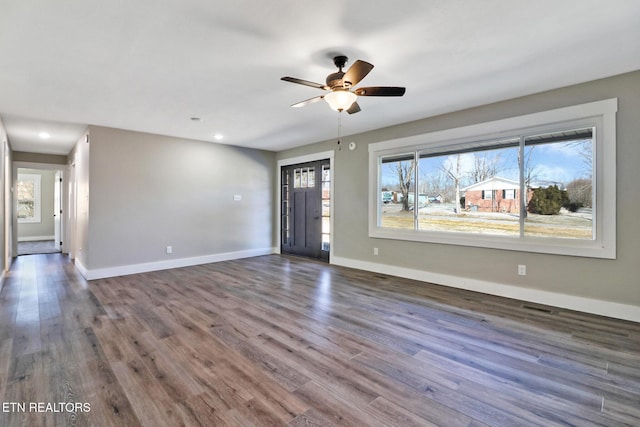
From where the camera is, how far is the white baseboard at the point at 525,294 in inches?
122

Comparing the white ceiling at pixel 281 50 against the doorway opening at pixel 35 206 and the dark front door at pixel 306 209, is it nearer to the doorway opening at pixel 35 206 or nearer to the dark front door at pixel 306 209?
the dark front door at pixel 306 209

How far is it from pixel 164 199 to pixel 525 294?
5952mm

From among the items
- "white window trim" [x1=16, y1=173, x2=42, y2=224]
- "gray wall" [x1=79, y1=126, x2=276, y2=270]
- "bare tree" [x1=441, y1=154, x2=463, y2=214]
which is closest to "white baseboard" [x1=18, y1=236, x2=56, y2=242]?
"white window trim" [x1=16, y1=173, x2=42, y2=224]

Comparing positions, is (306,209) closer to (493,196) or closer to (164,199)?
(164,199)

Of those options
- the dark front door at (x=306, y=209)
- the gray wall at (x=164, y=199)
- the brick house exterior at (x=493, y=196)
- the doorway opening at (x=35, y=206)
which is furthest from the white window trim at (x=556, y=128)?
the doorway opening at (x=35, y=206)

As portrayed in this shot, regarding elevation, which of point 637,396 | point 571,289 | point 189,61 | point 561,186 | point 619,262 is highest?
point 189,61

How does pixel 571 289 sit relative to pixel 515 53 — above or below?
below

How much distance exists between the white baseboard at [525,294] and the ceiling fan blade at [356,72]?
10.5 feet

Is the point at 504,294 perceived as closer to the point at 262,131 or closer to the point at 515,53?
the point at 515,53

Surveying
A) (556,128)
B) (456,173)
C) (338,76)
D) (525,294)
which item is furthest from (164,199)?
(556,128)

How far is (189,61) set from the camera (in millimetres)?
2756

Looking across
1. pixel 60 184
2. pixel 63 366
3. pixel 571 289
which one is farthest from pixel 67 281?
pixel 571 289

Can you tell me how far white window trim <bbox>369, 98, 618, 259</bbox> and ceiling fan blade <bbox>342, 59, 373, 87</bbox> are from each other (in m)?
2.38

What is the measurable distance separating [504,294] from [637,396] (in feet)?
6.58
